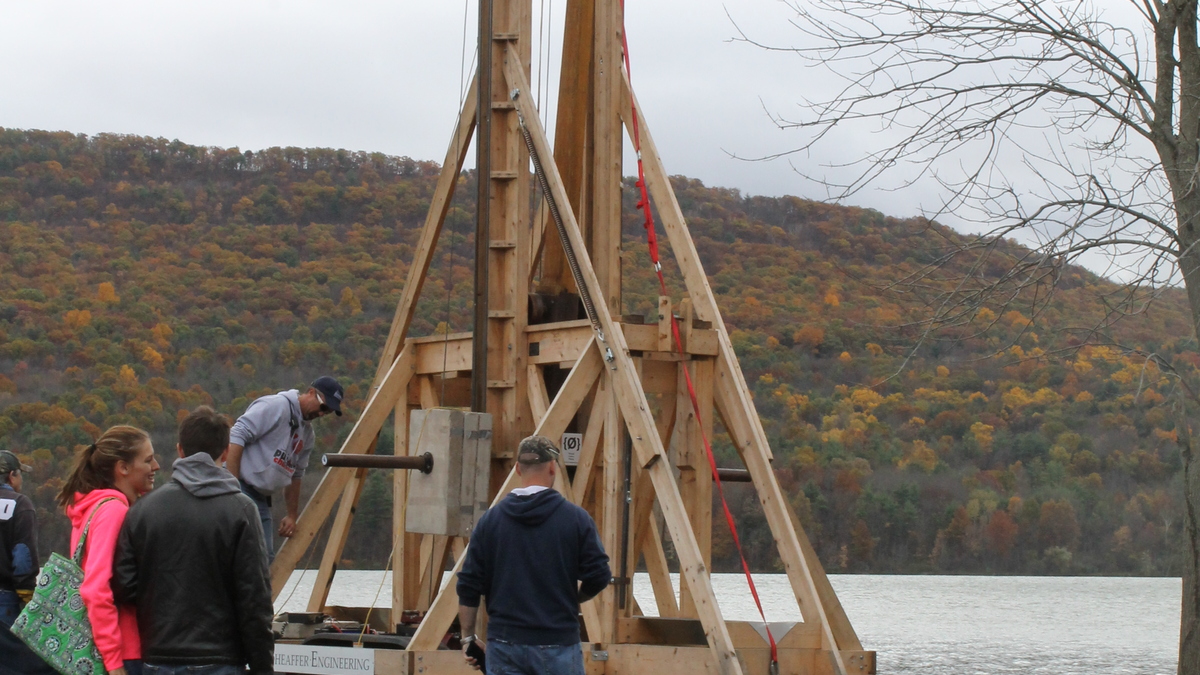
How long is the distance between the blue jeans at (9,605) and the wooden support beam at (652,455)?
10.7ft

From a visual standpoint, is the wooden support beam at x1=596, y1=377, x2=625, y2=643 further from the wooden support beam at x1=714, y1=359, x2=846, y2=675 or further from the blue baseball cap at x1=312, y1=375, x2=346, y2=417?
the blue baseball cap at x1=312, y1=375, x2=346, y2=417

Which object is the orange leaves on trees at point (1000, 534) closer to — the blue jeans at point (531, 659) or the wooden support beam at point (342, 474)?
the wooden support beam at point (342, 474)

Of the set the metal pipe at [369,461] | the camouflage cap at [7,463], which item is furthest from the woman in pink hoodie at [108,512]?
the camouflage cap at [7,463]

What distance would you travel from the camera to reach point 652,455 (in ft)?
23.3

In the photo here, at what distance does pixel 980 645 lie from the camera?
23.7 meters

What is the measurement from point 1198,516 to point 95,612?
7.38 meters

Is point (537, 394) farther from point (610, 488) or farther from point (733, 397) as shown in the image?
point (733, 397)

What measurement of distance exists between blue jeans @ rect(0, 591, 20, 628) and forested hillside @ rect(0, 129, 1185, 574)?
24.5 meters

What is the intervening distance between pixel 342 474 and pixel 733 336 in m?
31.8

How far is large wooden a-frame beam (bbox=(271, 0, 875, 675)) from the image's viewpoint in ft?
23.8

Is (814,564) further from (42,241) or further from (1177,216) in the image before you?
(42,241)

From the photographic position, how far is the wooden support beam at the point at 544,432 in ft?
23.2

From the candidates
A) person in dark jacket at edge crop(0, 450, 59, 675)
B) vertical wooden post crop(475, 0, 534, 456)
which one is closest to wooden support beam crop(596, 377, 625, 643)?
vertical wooden post crop(475, 0, 534, 456)

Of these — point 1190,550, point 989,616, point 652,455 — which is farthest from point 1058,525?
point 652,455
